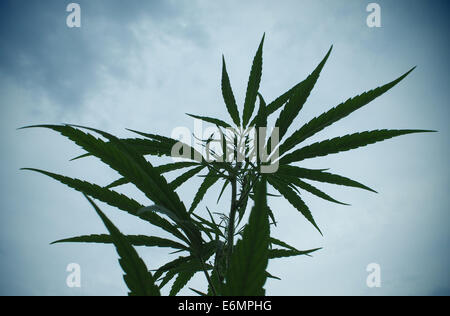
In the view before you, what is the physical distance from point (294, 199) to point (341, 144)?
14.9 inches

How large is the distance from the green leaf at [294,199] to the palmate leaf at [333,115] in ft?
0.84

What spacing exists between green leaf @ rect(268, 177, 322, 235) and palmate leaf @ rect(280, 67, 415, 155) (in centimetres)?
26

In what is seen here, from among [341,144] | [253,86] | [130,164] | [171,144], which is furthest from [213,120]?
[130,164]

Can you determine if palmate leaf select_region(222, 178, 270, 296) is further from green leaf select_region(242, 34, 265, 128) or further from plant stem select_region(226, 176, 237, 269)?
green leaf select_region(242, 34, 265, 128)

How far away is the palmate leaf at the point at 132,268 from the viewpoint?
1.39 ft

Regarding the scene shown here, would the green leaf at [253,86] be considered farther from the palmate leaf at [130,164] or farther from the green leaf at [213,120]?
the palmate leaf at [130,164]

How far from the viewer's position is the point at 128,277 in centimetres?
42

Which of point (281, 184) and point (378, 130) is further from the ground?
point (378, 130)

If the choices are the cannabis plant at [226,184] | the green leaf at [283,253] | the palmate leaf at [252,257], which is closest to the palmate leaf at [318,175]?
the cannabis plant at [226,184]

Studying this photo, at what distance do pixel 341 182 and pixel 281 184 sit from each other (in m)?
0.25

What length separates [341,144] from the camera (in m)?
0.82

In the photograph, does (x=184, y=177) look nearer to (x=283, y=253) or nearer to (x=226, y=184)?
(x=226, y=184)
